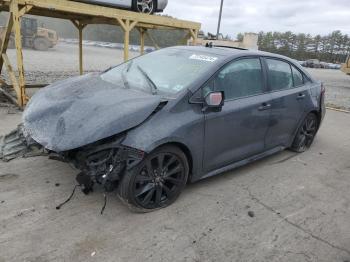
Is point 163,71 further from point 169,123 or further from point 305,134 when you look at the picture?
point 305,134

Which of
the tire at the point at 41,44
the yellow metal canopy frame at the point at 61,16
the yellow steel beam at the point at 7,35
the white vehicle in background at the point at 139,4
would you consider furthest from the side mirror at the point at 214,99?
the tire at the point at 41,44

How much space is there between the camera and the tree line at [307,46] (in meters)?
43.6

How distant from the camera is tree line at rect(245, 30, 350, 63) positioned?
4359cm

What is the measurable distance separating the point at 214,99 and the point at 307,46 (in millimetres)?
46086

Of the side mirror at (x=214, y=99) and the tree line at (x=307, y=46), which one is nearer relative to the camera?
the side mirror at (x=214, y=99)

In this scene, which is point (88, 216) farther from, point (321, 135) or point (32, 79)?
point (32, 79)

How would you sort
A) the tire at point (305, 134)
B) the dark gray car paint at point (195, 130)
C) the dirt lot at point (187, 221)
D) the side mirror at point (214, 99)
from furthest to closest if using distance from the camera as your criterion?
the tire at point (305, 134), the side mirror at point (214, 99), the dark gray car paint at point (195, 130), the dirt lot at point (187, 221)

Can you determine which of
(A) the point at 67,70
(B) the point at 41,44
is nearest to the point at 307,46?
(B) the point at 41,44

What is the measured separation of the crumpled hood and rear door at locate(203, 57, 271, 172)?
740 mm

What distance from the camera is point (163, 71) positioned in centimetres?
391

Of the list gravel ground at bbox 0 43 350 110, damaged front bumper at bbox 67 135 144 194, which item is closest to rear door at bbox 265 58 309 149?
damaged front bumper at bbox 67 135 144 194

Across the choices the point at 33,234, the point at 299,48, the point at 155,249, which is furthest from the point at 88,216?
the point at 299,48

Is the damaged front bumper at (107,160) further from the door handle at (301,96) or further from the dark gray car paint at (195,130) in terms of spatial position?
the door handle at (301,96)

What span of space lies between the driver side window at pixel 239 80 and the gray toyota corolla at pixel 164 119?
0.01 m
